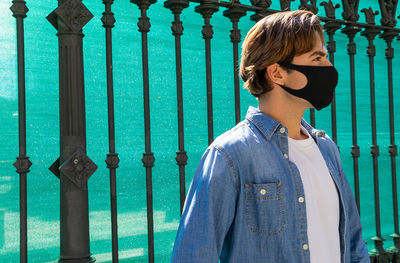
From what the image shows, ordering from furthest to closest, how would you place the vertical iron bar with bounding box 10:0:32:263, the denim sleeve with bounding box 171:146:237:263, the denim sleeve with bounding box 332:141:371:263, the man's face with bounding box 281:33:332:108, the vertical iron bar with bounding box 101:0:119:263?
the vertical iron bar with bounding box 101:0:119:263 → the vertical iron bar with bounding box 10:0:32:263 → the denim sleeve with bounding box 332:141:371:263 → the man's face with bounding box 281:33:332:108 → the denim sleeve with bounding box 171:146:237:263

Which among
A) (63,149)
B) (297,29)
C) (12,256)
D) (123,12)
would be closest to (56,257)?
(12,256)

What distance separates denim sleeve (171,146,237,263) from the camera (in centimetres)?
142

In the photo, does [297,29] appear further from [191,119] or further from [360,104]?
[360,104]

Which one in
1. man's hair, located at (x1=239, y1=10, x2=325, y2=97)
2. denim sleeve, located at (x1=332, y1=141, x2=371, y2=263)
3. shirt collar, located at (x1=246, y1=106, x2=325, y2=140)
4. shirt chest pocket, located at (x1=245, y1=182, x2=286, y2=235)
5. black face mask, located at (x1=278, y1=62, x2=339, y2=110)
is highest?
man's hair, located at (x1=239, y1=10, x2=325, y2=97)

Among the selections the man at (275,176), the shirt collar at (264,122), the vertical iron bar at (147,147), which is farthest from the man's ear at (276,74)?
the vertical iron bar at (147,147)

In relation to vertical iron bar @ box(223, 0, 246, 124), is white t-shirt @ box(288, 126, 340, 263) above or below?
below

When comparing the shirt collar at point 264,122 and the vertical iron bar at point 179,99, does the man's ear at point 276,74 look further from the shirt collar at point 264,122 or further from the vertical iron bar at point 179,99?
the vertical iron bar at point 179,99

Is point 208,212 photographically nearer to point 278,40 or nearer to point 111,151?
point 278,40

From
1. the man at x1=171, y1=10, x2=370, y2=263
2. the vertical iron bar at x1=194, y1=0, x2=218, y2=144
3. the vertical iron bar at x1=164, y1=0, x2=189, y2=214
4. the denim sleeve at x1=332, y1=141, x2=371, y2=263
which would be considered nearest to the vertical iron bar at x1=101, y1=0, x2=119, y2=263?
the vertical iron bar at x1=164, y1=0, x2=189, y2=214

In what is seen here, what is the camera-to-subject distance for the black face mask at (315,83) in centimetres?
173

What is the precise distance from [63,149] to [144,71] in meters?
0.66

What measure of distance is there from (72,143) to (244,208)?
47.5 inches

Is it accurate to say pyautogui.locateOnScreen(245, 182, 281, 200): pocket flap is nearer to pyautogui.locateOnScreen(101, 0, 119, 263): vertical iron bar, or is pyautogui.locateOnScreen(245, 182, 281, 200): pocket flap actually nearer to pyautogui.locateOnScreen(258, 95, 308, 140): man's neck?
pyautogui.locateOnScreen(258, 95, 308, 140): man's neck

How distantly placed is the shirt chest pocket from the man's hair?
445 millimetres
